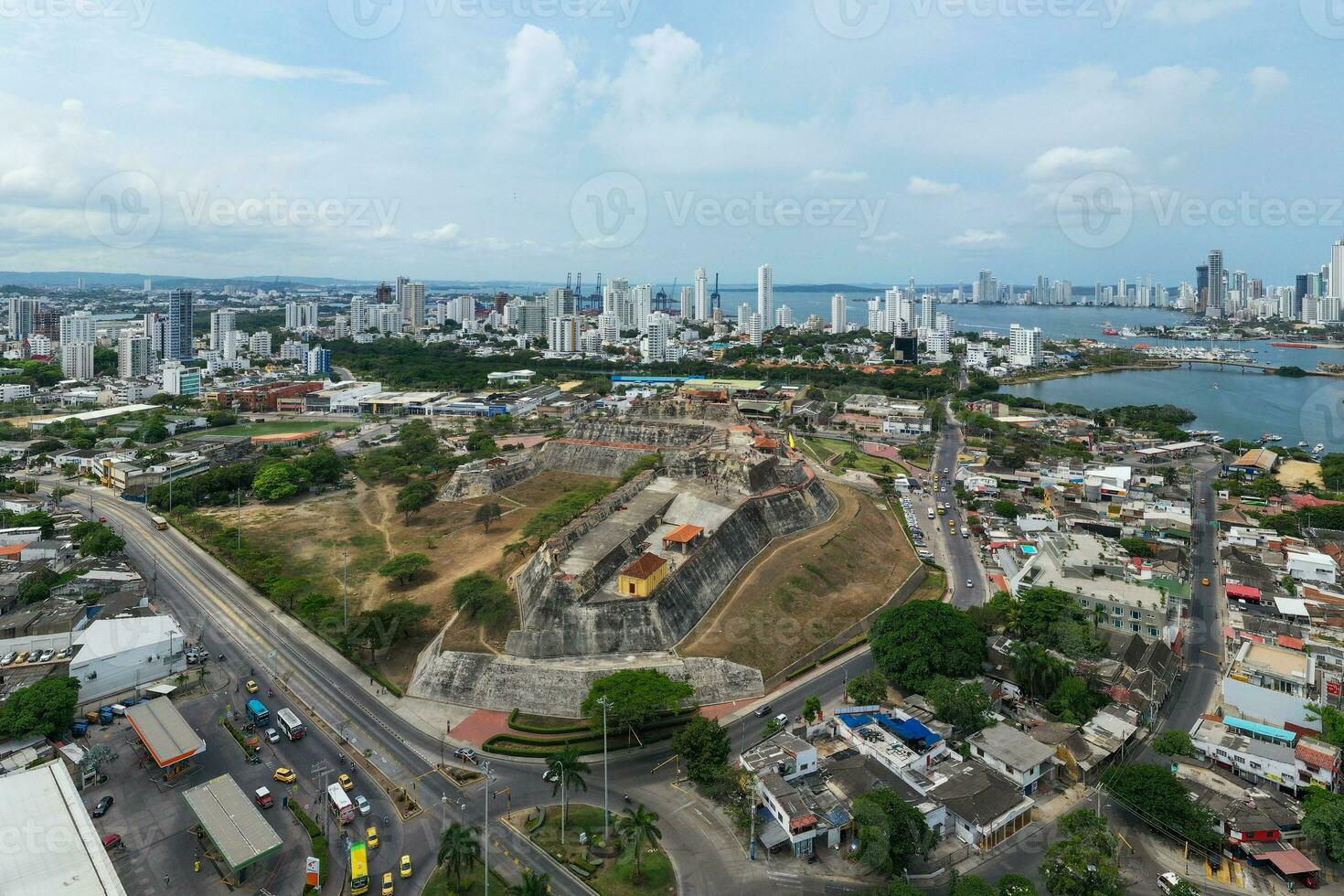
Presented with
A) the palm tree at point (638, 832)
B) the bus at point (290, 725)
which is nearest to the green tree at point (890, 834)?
the palm tree at point (638, 832)

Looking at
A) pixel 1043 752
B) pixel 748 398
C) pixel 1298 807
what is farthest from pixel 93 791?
pixel 748 398

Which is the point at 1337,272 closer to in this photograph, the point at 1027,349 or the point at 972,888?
the point at 1027,349

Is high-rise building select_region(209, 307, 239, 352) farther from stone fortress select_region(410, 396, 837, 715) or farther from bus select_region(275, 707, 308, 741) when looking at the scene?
bus select_region(275, 707, 308, 741)

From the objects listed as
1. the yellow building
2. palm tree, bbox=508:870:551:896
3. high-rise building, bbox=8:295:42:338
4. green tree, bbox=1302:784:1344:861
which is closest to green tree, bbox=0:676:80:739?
palm tree, bbox=508:870:551:896

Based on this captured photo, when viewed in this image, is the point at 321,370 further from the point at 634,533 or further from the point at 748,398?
the point at 634,533

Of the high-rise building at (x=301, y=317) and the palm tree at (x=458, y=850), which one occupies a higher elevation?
the high-rise building at (x=301, y=317)

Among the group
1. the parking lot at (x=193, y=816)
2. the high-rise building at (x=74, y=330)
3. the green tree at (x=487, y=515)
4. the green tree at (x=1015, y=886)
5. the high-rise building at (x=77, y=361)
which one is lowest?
the parking lot at (x=193, y=816)

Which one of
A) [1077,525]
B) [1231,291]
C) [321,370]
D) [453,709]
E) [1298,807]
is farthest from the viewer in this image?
[1231,291]

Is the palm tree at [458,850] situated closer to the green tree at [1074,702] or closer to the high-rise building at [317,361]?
the green tree at [1074,702]
